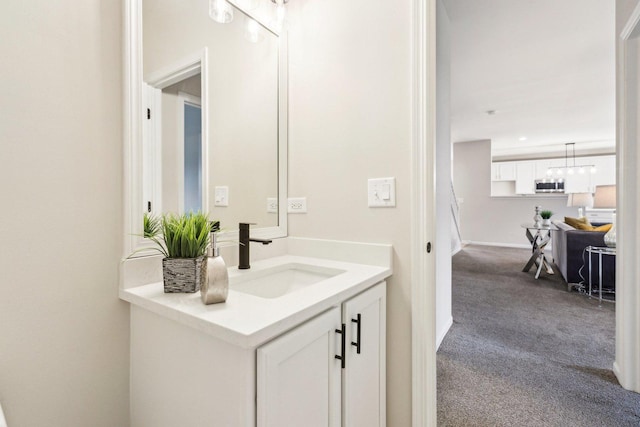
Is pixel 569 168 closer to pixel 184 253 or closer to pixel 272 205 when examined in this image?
pixel 272 205

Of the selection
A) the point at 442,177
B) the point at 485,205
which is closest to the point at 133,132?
the point at 442,177

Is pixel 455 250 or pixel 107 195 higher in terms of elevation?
pixel 107 195

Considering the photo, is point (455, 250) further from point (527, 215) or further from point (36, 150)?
point (36, 150)

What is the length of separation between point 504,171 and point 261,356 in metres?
9.33

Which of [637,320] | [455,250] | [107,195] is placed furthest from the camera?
[455,250]

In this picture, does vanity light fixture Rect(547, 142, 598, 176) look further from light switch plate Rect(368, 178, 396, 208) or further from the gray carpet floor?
light switch plate Rect(368, 178, 396, 208)

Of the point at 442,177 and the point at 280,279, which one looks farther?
the point at 442,177

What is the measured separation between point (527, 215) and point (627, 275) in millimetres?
5995

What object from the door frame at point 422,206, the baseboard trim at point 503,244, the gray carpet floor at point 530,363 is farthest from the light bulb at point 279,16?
the baseboard trim at point 503,244

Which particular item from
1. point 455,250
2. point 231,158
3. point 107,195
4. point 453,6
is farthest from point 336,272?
point 455,250

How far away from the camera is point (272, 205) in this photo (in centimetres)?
151

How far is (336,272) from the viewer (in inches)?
48.1

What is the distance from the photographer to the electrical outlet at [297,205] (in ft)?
4.89

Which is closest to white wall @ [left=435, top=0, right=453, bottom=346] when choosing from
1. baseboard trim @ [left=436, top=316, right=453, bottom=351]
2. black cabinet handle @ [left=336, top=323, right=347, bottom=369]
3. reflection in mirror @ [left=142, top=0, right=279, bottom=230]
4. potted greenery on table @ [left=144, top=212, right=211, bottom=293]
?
baseboard trim @ [left=436, top=316, right=453, bottom=351]
